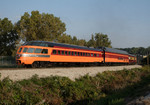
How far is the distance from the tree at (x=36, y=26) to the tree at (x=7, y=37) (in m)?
5.73

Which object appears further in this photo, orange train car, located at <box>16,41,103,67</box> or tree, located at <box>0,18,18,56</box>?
tree, located at <box>0,18,18,56</box>

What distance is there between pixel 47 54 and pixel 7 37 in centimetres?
2592

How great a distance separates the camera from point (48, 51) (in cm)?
1880

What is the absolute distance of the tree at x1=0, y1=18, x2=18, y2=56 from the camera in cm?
4019

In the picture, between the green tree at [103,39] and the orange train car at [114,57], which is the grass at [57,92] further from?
the green tree at [103,39]

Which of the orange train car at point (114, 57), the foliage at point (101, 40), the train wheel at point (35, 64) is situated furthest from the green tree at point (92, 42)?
the train wheel at point (35, 64)

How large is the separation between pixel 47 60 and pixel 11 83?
8703mm

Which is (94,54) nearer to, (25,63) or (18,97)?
(25,63)

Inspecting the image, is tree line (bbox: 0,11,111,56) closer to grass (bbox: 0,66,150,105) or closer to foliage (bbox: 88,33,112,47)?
grass (bbox: 0,66,150,105)

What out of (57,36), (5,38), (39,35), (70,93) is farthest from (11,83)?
(5,38)

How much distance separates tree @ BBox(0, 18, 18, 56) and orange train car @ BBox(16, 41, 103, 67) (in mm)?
23201

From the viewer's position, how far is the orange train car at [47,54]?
17.0 m

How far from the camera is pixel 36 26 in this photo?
3541 centimetres

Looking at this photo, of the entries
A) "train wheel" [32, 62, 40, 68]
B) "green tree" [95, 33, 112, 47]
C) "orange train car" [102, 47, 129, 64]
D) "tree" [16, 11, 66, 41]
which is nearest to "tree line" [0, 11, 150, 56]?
"tree" [16, 11, 66, 41]
